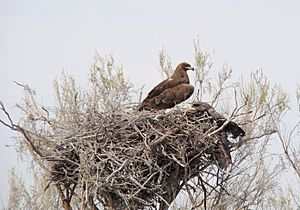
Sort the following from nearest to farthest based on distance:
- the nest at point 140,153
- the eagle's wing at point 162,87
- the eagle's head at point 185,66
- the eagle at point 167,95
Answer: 1. the nest at point 140,153
2. the eagle at point 167,95
3. the eagle's wing at point 162,87
4. the eagle's head at point 185,66

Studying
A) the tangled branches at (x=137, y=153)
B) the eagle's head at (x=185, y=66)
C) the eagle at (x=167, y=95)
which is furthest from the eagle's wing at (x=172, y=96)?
the tangled branches at (x=137, y=153)

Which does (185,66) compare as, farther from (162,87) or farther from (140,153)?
(140,153)

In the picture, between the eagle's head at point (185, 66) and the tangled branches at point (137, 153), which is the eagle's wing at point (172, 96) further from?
the tangled branches at point (137, 153)

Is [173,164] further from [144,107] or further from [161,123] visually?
[144,107]

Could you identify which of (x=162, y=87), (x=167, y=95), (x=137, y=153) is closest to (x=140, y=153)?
(x=137, y=153)

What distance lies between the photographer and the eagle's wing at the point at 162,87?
28.1 ft

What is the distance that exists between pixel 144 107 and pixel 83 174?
168 centimetres

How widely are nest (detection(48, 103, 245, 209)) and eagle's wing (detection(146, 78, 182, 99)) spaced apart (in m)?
0.96

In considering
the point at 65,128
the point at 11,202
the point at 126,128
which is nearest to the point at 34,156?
the point at 65,128

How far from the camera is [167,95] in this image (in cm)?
849

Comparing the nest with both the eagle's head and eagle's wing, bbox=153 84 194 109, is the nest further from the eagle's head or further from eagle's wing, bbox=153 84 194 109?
the eagle's head

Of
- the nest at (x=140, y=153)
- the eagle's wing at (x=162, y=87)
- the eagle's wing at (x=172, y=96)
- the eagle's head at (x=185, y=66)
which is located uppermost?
the eagle's head at (x=185, y=66)

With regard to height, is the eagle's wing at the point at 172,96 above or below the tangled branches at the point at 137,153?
above

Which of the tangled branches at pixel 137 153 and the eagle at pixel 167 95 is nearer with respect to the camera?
the tangled branches at pixel 137 153
